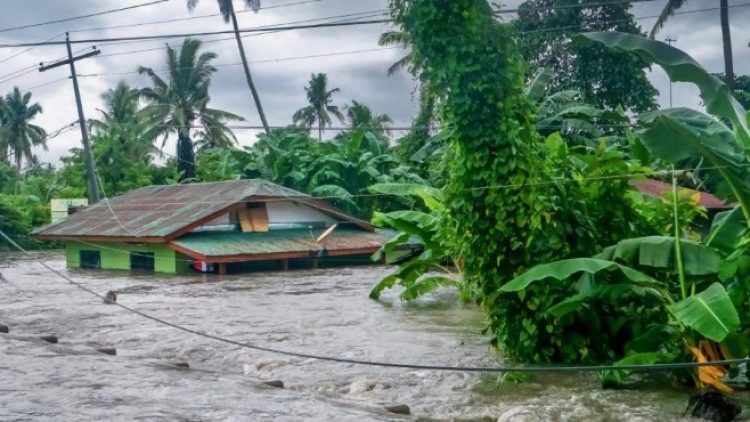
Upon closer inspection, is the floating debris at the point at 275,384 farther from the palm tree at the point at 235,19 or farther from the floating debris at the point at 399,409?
the palm tree at the point at 235,19

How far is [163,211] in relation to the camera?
31266 millimetres

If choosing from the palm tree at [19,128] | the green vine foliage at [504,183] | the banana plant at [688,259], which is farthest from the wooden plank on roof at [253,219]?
the palm tree at [19,128]

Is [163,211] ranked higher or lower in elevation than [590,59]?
lower

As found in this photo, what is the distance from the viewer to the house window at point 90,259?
33.2 m

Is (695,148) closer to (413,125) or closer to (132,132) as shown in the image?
(413,125)

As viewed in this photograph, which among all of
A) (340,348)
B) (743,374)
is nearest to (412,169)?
(340,348)

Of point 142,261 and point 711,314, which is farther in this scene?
point 142,261

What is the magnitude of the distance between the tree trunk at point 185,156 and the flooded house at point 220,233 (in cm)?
1220

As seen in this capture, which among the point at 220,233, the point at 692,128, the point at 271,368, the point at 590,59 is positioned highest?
the point at 590,59

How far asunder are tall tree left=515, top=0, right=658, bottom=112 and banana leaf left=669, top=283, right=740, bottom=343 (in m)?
23.3

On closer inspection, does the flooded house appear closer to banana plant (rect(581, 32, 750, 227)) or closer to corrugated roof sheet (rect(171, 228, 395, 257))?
corrugated roof sheet (rect(171, 228, 395, 257))

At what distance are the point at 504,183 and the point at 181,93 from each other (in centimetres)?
3551

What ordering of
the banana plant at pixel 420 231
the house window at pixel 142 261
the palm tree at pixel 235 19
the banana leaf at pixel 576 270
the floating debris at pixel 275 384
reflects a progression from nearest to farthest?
the banana leaf at pixel 576 270
the floating debris at pixel 275 384
the banana plant at pixel 420 231
the house window at pixel 142 261
the palm tree at pixel 235 19

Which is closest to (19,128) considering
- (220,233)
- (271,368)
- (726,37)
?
(220,233)
